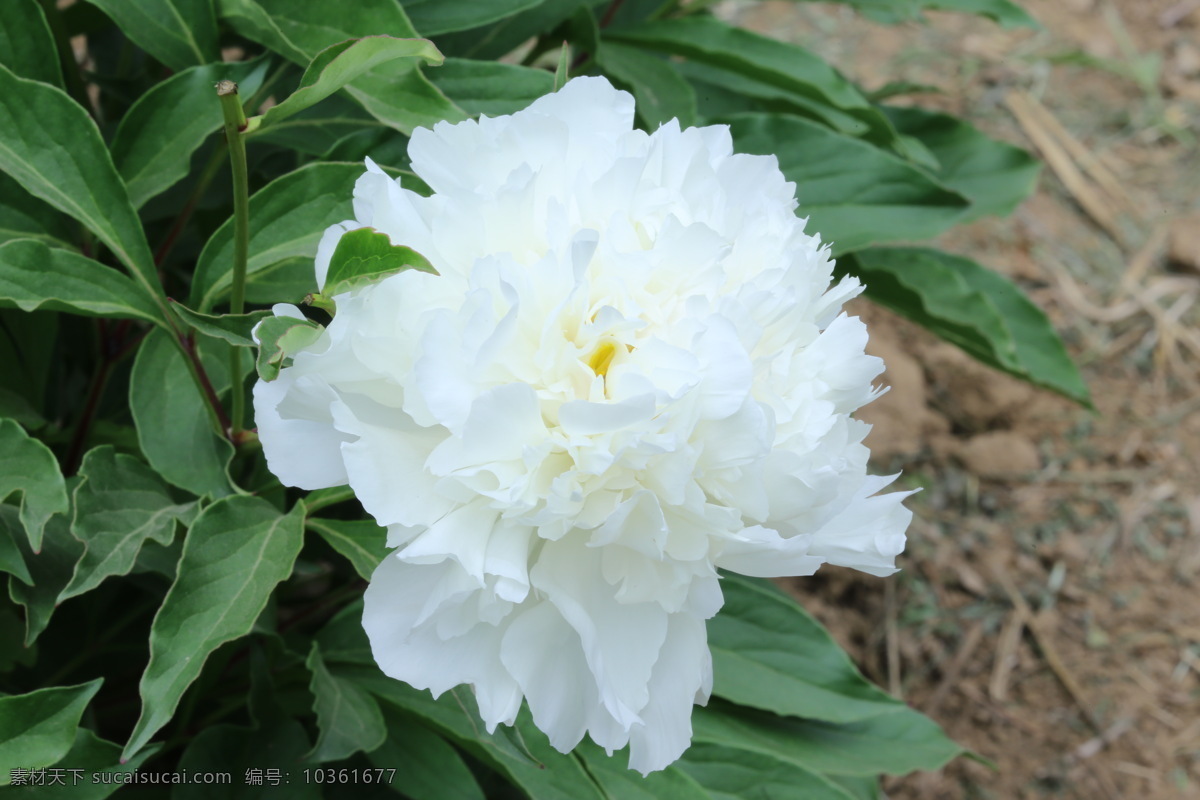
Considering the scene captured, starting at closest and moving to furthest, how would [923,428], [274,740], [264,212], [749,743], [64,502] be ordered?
[64,502] < [264,212] < [274,740] < [749,743] < [923,428]

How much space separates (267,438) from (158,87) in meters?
0.39

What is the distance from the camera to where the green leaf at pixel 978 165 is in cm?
140

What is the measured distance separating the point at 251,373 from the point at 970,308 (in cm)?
84

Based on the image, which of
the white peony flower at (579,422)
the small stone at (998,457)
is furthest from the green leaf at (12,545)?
the small stone at (998,457)

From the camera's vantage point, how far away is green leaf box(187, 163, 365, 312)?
77 cm

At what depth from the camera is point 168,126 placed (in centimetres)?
86

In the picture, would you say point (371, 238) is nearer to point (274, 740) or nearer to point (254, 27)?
point (254, 27)

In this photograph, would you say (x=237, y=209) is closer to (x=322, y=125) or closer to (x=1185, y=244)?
(x=322, y=125)

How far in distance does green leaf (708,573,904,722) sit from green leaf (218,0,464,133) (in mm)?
552

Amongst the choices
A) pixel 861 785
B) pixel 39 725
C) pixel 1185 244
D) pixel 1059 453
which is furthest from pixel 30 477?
pixel 1185 244

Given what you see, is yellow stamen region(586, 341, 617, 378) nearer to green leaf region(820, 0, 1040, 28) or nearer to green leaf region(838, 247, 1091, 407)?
green leaf region(838, 247, 1091, 407)

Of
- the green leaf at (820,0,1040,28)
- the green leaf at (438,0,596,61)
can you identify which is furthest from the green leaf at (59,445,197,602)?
the green leaf at (820,0,1040,28)

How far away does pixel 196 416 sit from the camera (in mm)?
817

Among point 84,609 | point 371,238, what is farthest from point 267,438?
point 84,609
